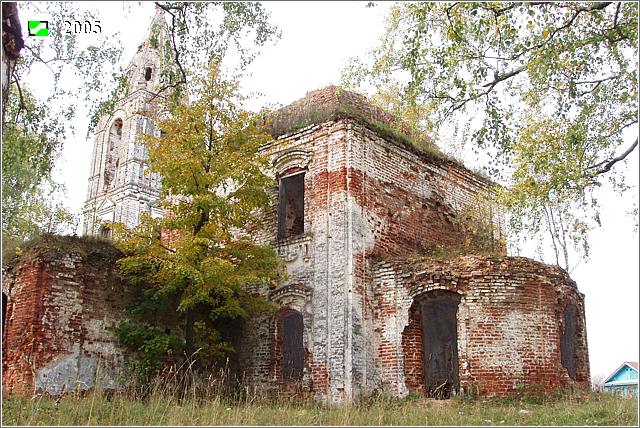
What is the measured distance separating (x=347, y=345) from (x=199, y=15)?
6.80 m

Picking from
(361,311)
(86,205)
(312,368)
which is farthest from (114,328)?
(86,205)

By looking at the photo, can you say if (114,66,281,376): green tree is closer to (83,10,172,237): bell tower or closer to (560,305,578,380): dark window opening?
(560,305,578,380): dark window opening

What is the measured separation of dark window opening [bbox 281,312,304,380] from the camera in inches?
547

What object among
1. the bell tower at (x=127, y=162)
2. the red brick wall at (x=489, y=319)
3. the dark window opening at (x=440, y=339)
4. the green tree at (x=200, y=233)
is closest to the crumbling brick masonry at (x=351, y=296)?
the red brick wall at (x=489, y=319)

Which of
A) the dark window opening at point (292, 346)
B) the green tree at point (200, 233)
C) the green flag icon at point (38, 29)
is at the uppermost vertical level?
the green flag icon at point (38, 29)

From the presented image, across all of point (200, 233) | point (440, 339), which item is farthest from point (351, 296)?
point (440, 339)

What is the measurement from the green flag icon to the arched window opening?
25.6m

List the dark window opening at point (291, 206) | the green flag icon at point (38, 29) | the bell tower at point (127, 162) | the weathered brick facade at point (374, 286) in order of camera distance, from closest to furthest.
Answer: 1. the green flag icon at point (38, 29)
2. the weathered brick facade at point (374, 286)
3. the dark window opening at point (291, 206)
4. the bell tower at point (127, 162)

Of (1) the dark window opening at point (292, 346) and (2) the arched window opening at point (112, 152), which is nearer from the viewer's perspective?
(1) the dark window opening at point (292, 346)

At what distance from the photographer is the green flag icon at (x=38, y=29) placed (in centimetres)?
1004

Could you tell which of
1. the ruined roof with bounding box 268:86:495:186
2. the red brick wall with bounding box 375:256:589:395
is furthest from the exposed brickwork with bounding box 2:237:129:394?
the red brick wall with bounding box 375:256:589:395

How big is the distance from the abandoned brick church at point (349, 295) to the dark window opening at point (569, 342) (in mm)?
27

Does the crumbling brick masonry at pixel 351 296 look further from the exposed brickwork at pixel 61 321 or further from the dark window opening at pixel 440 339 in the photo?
the dark window opening at pixel 440 339

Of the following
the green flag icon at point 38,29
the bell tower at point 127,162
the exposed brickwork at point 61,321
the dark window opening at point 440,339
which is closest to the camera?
the green flag icon at point 38,29
